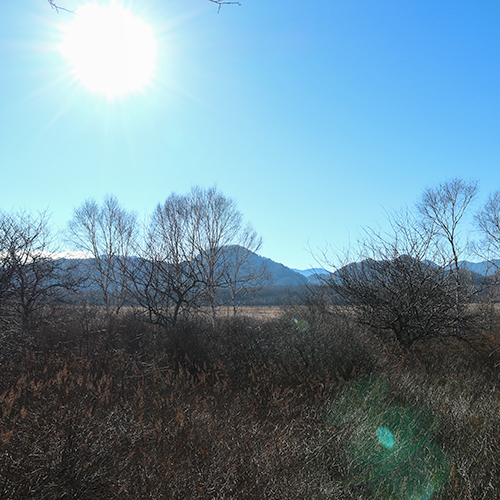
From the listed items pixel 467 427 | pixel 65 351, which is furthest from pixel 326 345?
pixel 65 351

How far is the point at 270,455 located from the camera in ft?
10.5

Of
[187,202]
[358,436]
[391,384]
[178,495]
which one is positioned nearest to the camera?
[178,495]

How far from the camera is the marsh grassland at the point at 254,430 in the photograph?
2715 mm

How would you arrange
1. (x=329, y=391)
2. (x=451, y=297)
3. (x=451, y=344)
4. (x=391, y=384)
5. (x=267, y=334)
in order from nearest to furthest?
(x=329, y=391)
(x=391, y=384)
(x=267, y=334)
(x=451, y=297)
(x=451, y=344)

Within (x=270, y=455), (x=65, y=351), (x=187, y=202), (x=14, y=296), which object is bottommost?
(x=270, y=455)

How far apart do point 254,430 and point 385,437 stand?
1.76 meters

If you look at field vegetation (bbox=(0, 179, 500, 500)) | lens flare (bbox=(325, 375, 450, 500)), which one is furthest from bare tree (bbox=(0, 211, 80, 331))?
lens flare (bbox=(325, 375, 450, 500))

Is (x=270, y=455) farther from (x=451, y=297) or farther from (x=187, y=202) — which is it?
(x=187, y=202)

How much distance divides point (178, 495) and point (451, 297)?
29.2ft

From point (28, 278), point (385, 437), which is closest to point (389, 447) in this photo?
point (385, 437)

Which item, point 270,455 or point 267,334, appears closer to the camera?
point 270,455

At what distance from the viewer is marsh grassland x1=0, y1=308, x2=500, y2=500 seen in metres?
2.71

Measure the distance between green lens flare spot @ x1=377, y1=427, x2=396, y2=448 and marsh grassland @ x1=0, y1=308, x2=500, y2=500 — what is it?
18 mm

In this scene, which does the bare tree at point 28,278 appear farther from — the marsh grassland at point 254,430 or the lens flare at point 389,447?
the lens flare at point 389,447
